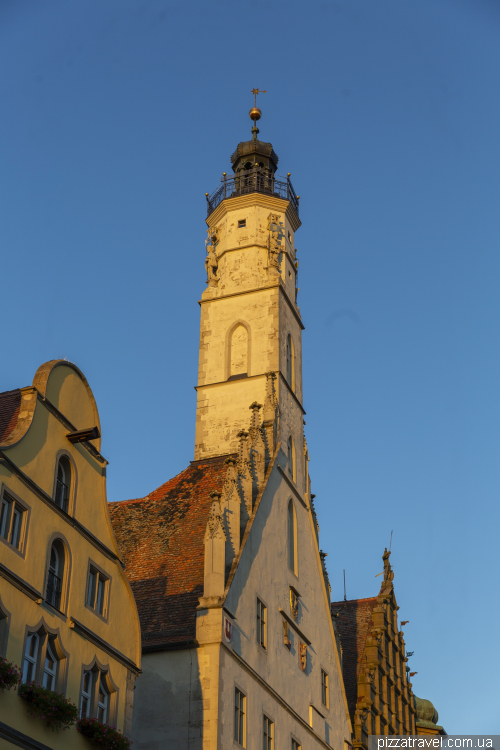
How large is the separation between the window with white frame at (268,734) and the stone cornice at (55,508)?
31.7 ft

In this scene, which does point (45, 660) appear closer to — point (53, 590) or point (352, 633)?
point (53, 590)

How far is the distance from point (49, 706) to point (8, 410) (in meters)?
7.02

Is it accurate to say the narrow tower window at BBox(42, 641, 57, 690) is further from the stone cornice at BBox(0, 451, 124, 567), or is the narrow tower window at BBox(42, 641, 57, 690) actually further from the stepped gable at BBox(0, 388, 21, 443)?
the stepped gable at BBox(0, 388, 21, 443)

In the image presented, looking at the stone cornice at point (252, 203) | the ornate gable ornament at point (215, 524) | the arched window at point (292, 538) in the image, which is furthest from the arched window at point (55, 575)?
the stone cornice at point (252, 203)

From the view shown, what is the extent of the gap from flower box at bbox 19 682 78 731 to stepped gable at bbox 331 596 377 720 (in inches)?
895

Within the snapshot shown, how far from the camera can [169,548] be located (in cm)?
3653

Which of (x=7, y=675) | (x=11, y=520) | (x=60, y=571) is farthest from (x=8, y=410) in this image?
(x=7, y=675)

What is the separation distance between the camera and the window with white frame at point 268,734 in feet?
109

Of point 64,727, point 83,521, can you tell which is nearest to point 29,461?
point 83,521

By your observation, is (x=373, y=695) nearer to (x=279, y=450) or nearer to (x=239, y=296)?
(x=279, y=450)

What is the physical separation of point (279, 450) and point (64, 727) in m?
19.2

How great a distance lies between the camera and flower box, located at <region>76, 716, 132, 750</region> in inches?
923

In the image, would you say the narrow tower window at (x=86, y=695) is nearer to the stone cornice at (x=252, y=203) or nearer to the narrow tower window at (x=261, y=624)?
the narrow tower window at (x=261, y=624)

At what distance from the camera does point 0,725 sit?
66.9ft
